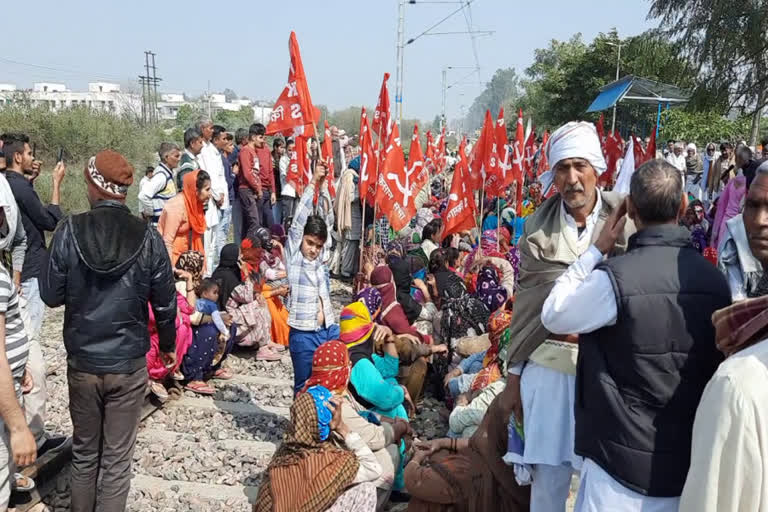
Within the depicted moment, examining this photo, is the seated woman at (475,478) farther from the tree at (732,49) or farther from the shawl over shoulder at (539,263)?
the tree at (732,49)

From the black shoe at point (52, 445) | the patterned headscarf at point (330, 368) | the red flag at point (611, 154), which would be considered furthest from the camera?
the red flag at point (611, 154)

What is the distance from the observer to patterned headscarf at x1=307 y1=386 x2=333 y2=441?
3.48 meters

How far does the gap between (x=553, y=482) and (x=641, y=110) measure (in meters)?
31.2

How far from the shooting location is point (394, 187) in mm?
7883

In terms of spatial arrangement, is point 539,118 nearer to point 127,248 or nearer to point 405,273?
point 405,273

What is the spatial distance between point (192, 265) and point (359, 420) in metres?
3.00

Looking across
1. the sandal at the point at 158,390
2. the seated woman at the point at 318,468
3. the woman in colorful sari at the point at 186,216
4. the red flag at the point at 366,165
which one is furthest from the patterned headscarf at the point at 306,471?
the red flag at the point at 366,165

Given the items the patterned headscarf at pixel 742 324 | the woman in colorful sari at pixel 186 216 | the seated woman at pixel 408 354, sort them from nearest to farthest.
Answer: the patterned headscarf at pixel 742 324 < the seated woman at pixel 408 354 < the woman in colorful sari at pixel 186 216

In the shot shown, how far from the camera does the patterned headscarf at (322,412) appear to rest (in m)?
3.48

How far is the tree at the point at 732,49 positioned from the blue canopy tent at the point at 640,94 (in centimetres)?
95

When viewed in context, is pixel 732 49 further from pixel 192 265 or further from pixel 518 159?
pixel 192 265

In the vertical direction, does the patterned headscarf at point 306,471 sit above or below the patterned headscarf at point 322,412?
below

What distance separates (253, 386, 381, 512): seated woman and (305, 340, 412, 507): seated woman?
0.43ft

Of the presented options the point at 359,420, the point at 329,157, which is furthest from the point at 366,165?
the point at 359,420
